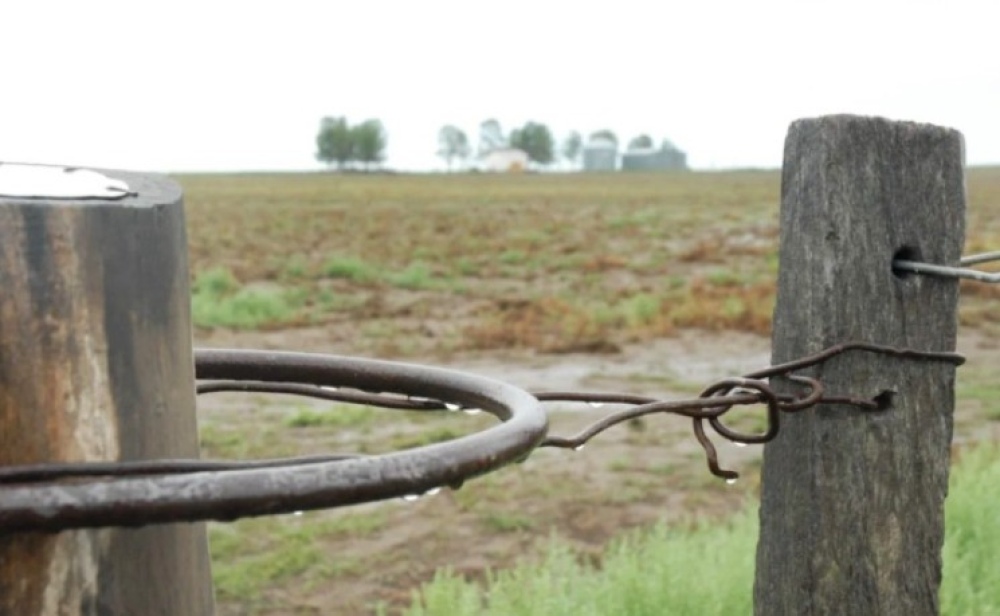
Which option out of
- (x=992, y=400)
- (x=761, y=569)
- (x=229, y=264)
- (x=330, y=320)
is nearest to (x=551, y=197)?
(x=229, y=264)

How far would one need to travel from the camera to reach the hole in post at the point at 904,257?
1.88 metres

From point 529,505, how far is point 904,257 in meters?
4.59

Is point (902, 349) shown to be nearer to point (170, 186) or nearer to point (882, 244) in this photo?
point (882, 244)

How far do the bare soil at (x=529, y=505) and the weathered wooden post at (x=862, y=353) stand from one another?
2427 mm

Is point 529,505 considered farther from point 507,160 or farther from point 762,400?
point 507,160

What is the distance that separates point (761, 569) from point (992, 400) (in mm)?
7713

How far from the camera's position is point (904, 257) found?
191 cm

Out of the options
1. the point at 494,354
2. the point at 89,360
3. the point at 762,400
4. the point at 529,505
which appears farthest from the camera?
Answer: the point at 494,354

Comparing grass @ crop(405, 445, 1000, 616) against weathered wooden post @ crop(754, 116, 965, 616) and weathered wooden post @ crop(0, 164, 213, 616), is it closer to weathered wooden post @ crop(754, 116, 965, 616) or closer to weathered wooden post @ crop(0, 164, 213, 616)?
weathered wooden post @ crop(754, 116, 965, 616)

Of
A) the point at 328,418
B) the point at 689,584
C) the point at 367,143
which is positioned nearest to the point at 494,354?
the point at 328,418

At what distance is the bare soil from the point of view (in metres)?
5.25

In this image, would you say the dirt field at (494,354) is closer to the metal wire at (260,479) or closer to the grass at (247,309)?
the grass at (247,309)

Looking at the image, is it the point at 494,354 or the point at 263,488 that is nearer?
the point at 263,488

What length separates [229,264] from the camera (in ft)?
72.4
